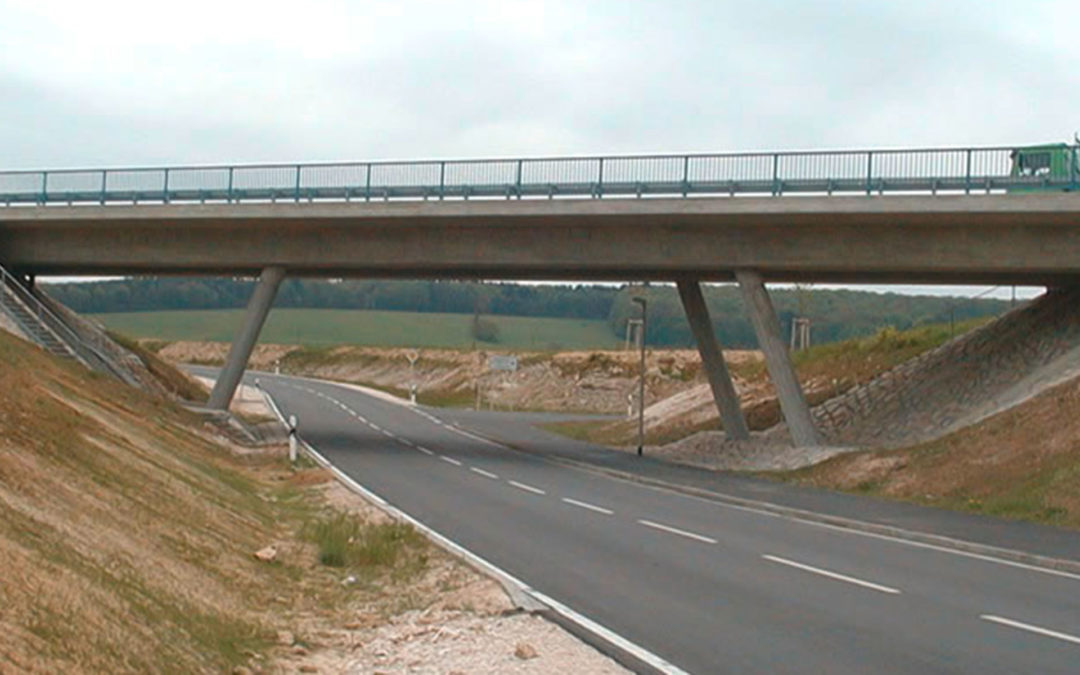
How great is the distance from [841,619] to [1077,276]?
76.3ft

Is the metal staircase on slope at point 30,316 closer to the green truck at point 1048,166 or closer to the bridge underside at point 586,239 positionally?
the bridge underside at point 586,239

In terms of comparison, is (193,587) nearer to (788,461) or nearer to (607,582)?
(607,582)

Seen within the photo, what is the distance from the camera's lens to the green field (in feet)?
368

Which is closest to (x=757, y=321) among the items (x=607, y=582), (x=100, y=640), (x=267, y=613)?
(x=607, y=582)

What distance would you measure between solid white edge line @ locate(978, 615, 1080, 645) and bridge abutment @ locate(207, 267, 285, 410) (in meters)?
28.9

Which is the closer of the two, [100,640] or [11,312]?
[100,640]

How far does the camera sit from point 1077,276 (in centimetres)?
3077

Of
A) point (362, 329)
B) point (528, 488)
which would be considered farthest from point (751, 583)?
point (362, 329)

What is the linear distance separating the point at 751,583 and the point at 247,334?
2773cm

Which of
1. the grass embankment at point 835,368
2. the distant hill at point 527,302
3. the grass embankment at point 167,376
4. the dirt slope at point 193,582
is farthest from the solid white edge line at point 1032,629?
the distant hill at point 527,302

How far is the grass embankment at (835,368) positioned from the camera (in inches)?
1544

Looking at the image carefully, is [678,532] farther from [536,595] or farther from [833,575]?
[536,595]

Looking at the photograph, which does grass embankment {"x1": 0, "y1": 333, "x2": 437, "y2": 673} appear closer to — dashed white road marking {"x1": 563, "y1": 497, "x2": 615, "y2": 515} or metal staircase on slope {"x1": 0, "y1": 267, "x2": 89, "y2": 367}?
dashed white road marking {"x1": 563, "y1": 497, "x2": 615, "y2": 515}

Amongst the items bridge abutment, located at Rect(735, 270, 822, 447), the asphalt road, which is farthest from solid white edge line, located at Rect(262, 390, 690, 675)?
bridge abutment, located at Rect(735, 270, 822, 447)
